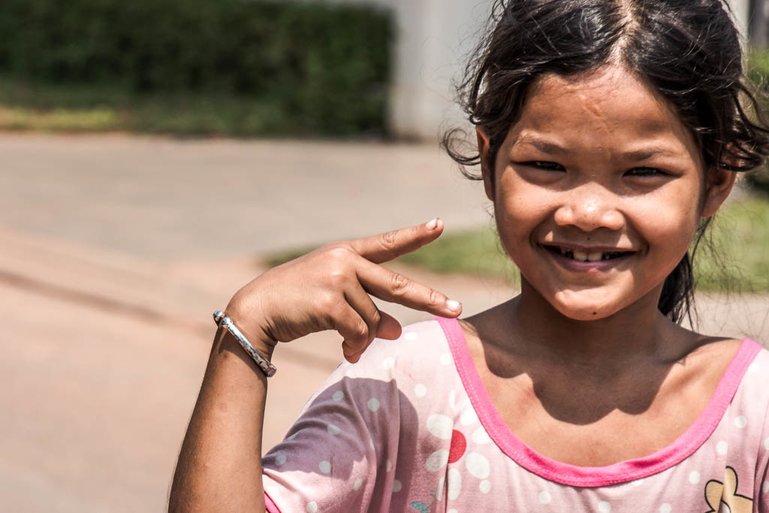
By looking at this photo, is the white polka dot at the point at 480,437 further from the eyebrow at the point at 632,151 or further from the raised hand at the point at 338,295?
the eyebrow at the point at 632,151

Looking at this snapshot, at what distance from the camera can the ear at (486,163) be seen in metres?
1.86

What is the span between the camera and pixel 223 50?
15281mm

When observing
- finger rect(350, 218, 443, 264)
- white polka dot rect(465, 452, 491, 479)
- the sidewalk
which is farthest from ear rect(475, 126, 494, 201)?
the sidewalk

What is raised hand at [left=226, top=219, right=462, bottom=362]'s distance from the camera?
159cm

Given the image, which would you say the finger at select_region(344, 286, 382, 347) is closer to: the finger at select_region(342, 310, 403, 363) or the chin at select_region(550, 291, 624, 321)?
the finger at select_region(342, 310, 403, 363)

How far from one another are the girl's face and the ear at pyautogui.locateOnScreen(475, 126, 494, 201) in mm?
92

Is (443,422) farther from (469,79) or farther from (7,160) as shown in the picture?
(7,160)

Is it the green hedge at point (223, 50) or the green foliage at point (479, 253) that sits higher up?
the green hedge at point (223, 50)

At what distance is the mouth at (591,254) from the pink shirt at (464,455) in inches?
7.6

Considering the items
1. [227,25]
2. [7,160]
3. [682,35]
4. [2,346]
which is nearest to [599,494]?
[682,35]

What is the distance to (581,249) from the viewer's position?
5.64ft

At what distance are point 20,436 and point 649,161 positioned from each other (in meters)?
3.86

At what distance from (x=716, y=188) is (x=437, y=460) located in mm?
529

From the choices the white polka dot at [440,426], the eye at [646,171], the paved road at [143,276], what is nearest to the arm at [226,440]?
the white polka dot at [440,426]
